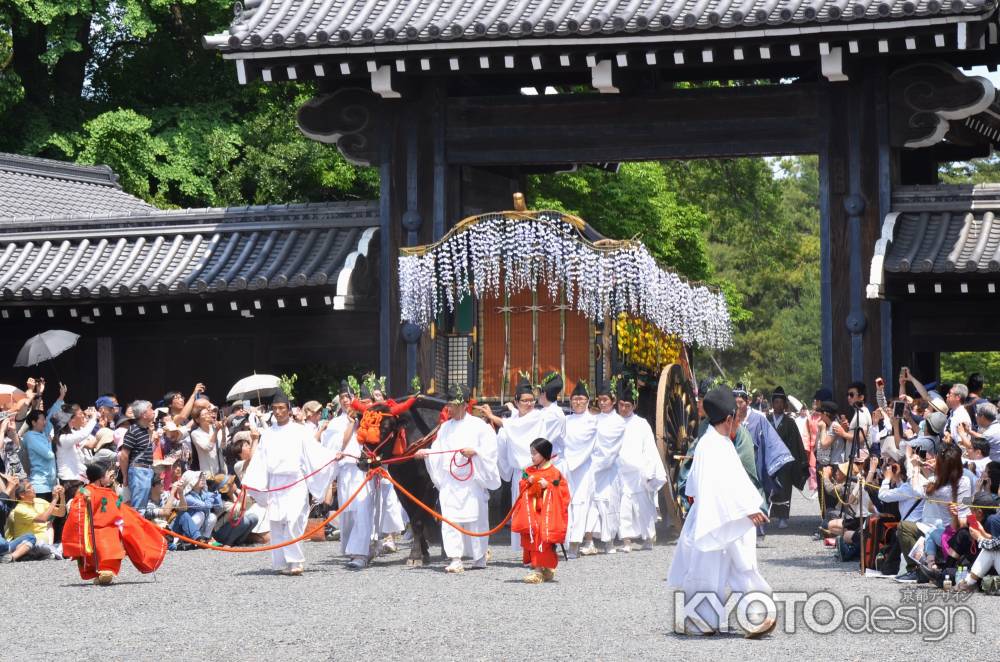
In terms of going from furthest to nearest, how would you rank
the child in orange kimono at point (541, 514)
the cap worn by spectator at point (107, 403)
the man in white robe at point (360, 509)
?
1. the cap worn by spectator at point (107, 403)
2. the man in white robe at point (360, 509)
3. the child in orange kimono at point (541, 514)

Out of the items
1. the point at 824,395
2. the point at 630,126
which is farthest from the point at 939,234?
the point at 630,126

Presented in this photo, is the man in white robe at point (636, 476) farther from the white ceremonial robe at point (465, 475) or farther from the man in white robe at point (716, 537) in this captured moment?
the man in white robe at point (716, 537)

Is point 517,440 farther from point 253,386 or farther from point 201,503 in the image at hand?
point 253,386

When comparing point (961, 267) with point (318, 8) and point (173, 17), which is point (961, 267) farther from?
point (173, 17)

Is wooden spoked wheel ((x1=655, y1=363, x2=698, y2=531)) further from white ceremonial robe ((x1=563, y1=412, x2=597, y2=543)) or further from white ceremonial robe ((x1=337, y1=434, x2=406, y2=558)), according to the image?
white ceremonial robe ((x1=337, y1=434, x2=406, y2=558))

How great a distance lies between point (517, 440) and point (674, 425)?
281 centimetres

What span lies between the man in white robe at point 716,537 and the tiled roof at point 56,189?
16.9 meters

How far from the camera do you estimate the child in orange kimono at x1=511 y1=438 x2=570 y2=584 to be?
43.9 ft

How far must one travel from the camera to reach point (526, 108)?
1970 centimetres

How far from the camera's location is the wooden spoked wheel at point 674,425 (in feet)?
56.5

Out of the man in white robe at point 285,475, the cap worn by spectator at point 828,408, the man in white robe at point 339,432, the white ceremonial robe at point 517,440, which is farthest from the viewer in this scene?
the cap worn by spectator at point 828,408

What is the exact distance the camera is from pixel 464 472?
15.1 metres

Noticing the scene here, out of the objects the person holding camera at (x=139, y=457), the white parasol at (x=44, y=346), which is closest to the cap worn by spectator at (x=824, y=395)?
the person holding camera at (x=139, y=457)

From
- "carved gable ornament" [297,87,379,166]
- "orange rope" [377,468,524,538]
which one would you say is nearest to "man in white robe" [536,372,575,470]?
"orange rope" [377,468,524,538]
